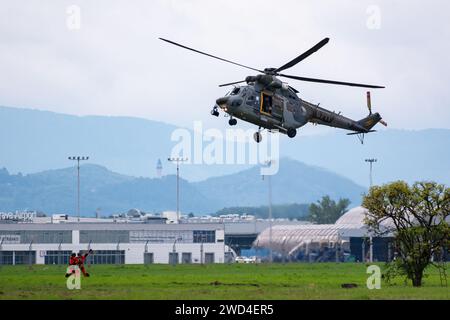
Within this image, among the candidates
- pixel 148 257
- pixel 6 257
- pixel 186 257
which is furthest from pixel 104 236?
pixel 6 257

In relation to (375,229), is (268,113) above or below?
above

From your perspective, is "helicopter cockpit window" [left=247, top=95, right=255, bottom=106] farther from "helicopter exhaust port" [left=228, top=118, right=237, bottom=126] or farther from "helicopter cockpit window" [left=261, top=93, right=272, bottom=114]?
"helicopter exhaust port" [left=228, top=118, right=237, bottom=126]

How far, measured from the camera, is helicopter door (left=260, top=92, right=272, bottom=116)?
61.5 m

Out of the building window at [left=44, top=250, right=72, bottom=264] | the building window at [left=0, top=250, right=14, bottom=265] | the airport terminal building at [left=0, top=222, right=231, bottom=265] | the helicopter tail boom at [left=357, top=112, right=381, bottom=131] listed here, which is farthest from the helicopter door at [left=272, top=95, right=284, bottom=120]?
the building window at [left=0, top=250, right=14, bottom=265]

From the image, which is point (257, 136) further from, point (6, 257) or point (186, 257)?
point (186, 257)

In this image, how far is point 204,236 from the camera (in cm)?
16562

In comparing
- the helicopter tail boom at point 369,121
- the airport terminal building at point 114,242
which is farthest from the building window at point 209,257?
the helicopter tail boom at point 369,121

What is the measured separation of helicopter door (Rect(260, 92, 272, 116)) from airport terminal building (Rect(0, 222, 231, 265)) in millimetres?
85590

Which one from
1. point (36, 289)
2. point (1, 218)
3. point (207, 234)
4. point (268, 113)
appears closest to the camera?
point (36, 289)

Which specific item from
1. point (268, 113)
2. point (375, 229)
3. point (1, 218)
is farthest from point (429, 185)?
point (1, 218)

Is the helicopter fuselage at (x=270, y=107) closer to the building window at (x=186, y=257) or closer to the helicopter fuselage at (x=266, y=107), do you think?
the helicopter fuselage at (x=266, y=107)
